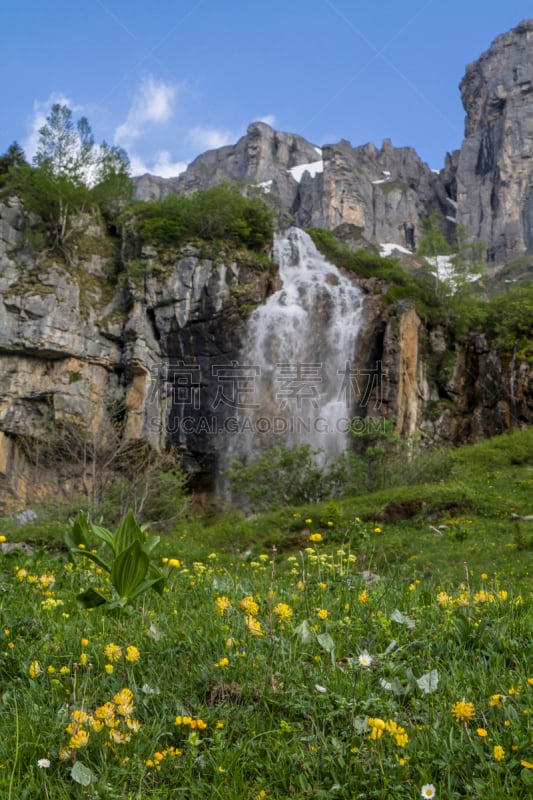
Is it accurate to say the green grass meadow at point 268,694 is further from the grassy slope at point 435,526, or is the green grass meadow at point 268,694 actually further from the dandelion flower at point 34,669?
the grassy slope at point 435,526

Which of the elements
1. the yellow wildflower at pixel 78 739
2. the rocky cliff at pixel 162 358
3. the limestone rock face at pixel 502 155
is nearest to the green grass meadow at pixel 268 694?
the yellow wildflower at pixel 78 739

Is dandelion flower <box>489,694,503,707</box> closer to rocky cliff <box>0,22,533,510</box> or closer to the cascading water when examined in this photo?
rocky cliff <box>0,22,533,510</box>

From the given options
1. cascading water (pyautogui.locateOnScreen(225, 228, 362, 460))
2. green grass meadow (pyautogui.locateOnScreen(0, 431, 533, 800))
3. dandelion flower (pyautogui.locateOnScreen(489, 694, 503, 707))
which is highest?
cascading water (pyautogui.locateOnScreen(225, 228, 362, 460))

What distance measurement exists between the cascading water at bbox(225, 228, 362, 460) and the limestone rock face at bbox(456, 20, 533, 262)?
5889 cm

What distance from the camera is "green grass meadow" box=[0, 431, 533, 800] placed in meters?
1.82

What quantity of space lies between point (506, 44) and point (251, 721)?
10485 centimetres

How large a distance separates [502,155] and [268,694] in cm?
9169

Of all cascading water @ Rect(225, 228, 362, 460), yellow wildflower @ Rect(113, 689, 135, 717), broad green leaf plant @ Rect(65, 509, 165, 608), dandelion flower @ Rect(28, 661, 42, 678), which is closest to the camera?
yellow wildflower @ Rect(113, 689, 135, 717)

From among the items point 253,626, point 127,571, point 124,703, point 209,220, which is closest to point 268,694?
point 253,626

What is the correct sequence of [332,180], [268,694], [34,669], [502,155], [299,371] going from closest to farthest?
[268,694]
[34,669]
[299,371]
[502,155]
[332,180]

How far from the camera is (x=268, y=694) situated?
7.54 ft

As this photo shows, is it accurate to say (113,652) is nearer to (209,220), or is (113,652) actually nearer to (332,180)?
(209,220)

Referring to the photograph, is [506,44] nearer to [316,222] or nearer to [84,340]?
[316,222]

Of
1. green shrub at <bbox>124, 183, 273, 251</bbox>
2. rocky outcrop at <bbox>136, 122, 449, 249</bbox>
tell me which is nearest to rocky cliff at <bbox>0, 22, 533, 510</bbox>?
green shrub at <bbox>124, 183, 273, 251</bbox>
